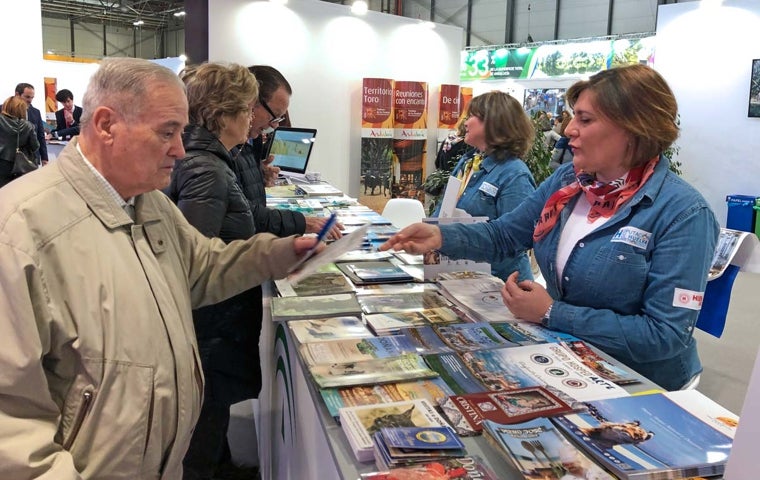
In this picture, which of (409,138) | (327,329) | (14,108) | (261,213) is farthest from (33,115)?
(327,329)

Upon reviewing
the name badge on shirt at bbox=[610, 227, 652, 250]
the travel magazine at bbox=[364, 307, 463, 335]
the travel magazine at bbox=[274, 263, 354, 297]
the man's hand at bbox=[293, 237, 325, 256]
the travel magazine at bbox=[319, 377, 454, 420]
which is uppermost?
the name badge on shirt at bbox=[610, 227, 652, 250]

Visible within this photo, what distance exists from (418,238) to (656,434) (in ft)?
3.74

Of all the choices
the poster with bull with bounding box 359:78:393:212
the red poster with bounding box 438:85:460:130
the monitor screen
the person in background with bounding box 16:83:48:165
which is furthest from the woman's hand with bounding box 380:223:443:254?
the person in background with bounding box 16:83:48:165

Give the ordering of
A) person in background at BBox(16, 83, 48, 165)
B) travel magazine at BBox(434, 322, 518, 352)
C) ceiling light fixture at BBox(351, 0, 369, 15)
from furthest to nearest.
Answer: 1. person in background at BBox(16, 83, 48, 165)
2. ceiling light fixture at BBox(351, 0, 369, 15)
3. travel magazine at BBox(434, 322, 518, 352)

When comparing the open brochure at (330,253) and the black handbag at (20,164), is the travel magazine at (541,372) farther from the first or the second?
the black handbag at (20,164)

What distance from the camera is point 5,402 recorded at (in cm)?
106

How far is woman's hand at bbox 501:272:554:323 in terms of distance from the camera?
→ 5.82 ft

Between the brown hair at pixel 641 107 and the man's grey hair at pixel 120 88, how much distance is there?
3.97 ft

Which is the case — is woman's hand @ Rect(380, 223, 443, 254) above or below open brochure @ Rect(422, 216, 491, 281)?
above

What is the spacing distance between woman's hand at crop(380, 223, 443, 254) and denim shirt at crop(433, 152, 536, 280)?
0.72m

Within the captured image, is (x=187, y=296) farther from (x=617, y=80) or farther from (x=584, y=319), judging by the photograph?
(x=617, y=80)

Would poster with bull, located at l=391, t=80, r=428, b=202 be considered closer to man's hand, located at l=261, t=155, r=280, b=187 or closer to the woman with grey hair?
man's hand, located at l=261, t=155, r=280, b=187

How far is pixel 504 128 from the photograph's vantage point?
3.00 m

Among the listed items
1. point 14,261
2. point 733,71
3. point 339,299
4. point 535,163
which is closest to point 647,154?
point 339,299
